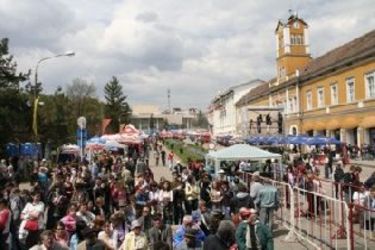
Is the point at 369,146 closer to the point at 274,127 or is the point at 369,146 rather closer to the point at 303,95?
the point at 274,127

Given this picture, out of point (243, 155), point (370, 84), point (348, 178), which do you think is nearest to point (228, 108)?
point (370, 84)

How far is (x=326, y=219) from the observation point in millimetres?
12898

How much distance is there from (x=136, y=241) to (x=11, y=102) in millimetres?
29070

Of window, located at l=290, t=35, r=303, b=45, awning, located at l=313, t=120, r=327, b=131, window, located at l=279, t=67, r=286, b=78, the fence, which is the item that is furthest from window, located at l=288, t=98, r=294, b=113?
the fence

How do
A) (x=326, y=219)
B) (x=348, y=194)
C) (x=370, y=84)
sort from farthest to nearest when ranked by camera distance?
(x=370, y=84)
(x=348, y=194)
(x=326, y=219)

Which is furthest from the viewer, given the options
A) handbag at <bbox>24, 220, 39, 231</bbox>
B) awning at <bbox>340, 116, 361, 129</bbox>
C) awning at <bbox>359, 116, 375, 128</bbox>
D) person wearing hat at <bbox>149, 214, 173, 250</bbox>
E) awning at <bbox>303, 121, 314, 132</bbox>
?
awning at <bbox>303, 121, 314, 132</bbox>

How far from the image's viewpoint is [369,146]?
44094mm

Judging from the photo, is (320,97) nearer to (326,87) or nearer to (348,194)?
(326,87)

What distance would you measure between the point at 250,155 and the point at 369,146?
26306 millimetres

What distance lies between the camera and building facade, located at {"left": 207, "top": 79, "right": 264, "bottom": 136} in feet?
369

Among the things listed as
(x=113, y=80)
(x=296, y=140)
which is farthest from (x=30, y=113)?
(x=113, y=80)

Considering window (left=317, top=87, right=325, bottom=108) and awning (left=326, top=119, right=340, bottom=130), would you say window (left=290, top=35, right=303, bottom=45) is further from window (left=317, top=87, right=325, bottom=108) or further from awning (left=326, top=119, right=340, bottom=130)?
awning (left=326, top=119, right=340, bottom=130)

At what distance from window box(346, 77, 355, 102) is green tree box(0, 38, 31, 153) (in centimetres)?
2839

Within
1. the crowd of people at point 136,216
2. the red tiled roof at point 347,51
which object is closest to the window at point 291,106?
the red tiled roof at point 347,51
